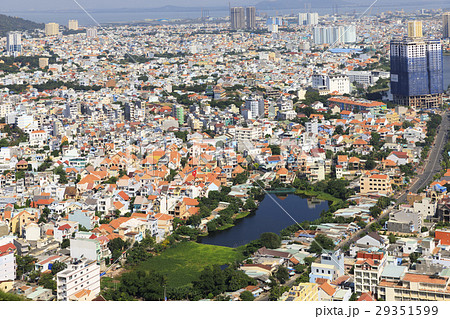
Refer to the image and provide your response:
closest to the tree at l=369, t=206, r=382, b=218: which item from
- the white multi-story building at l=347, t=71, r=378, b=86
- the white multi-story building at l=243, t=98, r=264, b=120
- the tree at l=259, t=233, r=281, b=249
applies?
the tree at l=259, t=233, r=281, b=249

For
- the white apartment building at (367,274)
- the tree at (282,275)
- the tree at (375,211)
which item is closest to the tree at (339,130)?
the tree at (375,211)

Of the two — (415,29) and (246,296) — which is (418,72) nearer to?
(415,29)

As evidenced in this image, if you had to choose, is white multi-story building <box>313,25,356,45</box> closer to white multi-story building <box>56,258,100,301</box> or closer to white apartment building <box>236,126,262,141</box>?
white apartment building <box>236,126,262,141</box>

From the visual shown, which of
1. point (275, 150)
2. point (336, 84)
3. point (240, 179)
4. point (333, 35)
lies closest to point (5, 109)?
point (275, 150)

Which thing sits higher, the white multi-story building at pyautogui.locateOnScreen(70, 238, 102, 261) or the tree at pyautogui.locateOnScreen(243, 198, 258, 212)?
the tree at pyautogui.locateOnScreen(243, 198, 258, 212)

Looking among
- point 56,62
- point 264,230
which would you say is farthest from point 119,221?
point 56,62

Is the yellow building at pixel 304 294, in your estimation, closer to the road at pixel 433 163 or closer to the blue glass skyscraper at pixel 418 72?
the road at pixel 433 163
